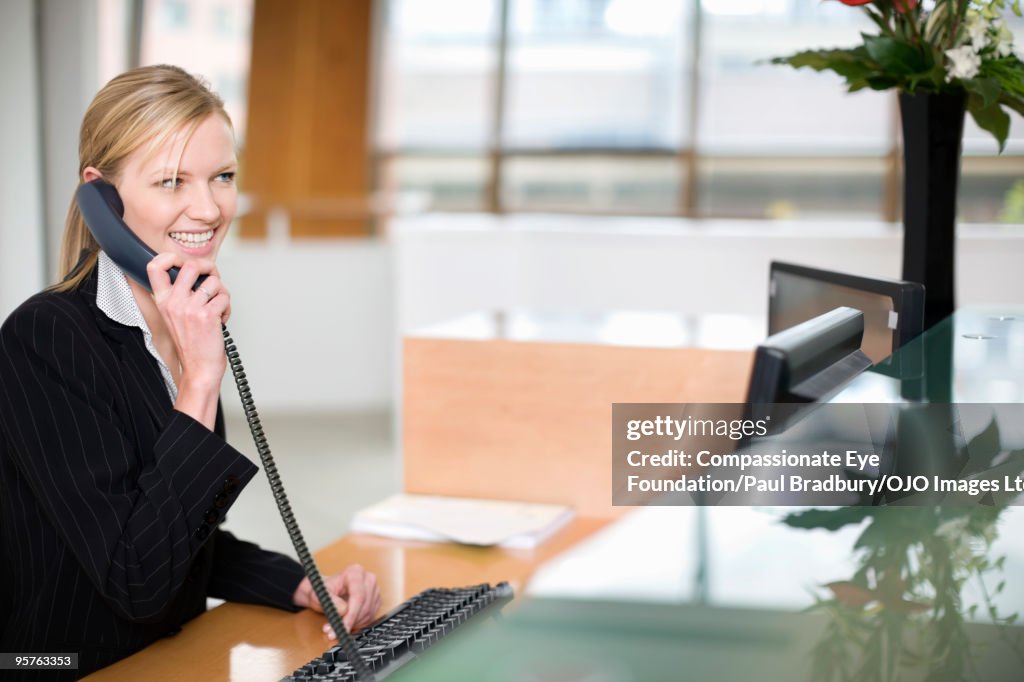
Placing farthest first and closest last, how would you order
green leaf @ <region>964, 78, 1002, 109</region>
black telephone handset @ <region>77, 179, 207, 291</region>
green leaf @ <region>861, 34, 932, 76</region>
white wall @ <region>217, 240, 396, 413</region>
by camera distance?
white wall @ <region>217, 240, 396, 413</region>, green leaf @ <region>861, 34, 932, 76</region>, green leaf @ <region>964, 78, 1002, 109</region>, black telephone handset @ <region>77, 179, 207, 291</region>

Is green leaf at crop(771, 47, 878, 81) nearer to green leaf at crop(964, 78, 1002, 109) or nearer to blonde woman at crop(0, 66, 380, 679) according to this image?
green leaf at crop(964, 78, 1002, 109)

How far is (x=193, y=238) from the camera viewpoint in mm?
1315

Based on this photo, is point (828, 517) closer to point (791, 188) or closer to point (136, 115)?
point (136, 115)

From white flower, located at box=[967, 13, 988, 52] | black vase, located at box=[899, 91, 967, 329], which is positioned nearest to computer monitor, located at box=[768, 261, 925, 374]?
black vase, located at box=[899, 91, 967, 329]

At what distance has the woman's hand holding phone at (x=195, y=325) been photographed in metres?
1.17

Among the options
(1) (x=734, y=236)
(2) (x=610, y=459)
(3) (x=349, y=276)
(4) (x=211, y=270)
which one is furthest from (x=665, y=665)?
(3) (x=349, y=276)

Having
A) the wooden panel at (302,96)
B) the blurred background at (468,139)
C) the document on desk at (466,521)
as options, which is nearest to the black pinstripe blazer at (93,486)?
the document on desk at (466,521)

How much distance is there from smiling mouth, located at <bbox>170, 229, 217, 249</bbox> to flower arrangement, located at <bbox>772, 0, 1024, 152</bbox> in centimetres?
109

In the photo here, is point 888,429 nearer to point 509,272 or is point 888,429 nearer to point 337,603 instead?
point 337,603

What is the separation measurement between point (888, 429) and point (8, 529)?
0.95 metres

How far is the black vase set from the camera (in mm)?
1833

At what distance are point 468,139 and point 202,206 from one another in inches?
240

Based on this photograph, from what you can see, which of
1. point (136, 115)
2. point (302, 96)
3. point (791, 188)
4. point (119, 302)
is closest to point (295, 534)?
point (119, 302)

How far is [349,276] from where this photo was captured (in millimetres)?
5996
